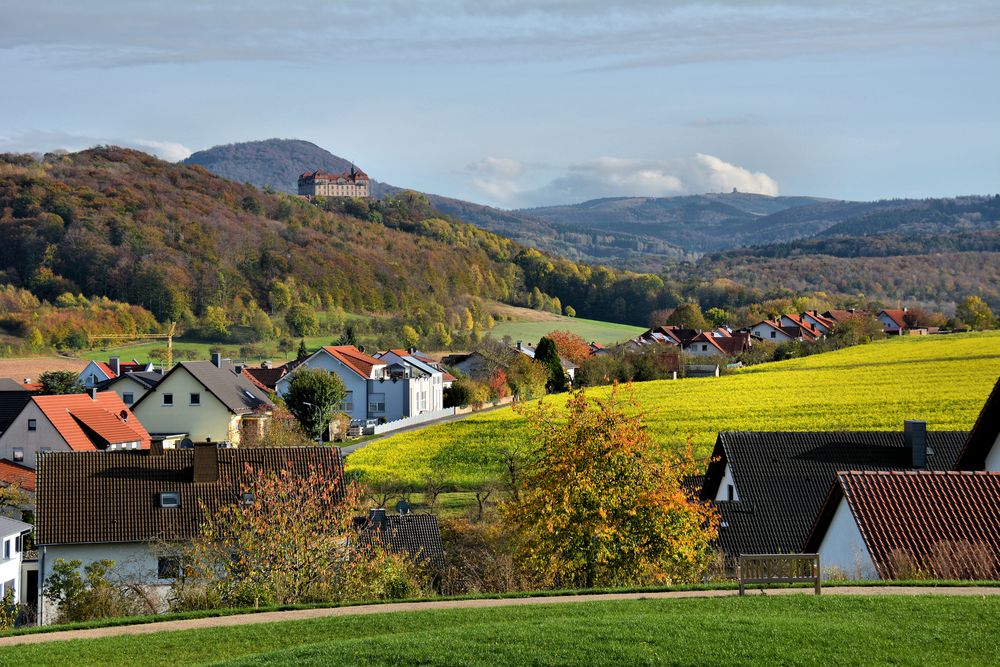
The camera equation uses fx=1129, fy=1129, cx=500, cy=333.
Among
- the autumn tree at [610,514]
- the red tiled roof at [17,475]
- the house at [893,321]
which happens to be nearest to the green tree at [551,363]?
the house at [893,321]

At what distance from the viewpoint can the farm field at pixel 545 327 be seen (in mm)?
139875

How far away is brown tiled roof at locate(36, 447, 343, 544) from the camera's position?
26500 mm

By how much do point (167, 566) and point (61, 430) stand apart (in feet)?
73.4

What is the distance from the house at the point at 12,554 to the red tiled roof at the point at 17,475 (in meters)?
7.96

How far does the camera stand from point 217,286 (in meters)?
146

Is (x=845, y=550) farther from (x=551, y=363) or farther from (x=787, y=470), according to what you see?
(x=551, y=363)

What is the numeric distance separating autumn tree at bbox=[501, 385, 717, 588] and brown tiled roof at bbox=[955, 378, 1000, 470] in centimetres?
511

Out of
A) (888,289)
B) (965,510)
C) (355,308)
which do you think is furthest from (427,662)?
(888,289)

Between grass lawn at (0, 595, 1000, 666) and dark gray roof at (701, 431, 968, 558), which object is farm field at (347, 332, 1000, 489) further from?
grass lawn at (0, 595, 1000, 666)

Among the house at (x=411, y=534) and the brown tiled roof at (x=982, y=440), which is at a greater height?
the brown tiled roof at (x=982, y=440)

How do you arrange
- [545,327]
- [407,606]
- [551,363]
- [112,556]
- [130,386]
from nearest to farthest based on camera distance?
[407,606] → [112,556] → [130,386] → [551,363] → [545,327]

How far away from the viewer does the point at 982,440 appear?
819 inches

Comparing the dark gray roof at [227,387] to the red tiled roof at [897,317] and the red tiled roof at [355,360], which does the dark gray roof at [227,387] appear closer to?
the red tiled roof at [355,360]

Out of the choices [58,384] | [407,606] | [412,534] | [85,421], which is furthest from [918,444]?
[58,384]
